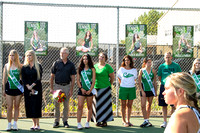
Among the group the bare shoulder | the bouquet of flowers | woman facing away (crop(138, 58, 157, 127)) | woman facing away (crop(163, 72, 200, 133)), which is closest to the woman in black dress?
the bouquet of flowers

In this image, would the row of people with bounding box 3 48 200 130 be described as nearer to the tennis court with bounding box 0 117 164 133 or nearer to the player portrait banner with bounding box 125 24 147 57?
the tennis court with bounding box 0 117 164 133

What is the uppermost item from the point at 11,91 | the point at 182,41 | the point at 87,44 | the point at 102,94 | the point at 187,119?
the point at 182,41

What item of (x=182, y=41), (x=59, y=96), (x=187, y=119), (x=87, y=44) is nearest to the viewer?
(x=187, y=119)

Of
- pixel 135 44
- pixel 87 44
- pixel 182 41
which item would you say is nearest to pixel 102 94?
pixel 87 44

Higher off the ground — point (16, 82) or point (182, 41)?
point (182, 41)

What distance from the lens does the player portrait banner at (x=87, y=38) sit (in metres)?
8.04

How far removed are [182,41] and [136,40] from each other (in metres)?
1.34

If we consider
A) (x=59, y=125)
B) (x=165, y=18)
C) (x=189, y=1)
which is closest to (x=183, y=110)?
(x=59, y=125)

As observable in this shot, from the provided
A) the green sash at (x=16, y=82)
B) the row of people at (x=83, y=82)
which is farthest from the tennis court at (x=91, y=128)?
the green sash at (x=16, y=82)

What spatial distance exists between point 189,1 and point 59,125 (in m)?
24.6

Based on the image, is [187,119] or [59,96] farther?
[59,96]

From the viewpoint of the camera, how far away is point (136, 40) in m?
8.34

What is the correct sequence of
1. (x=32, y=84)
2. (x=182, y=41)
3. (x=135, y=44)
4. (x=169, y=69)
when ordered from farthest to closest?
1. (x=182, y=41)
2. (x=135, y=44)
3. (x=169, y=69)
4. (x=32, y=84)

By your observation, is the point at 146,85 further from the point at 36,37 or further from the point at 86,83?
the point at 36,37
